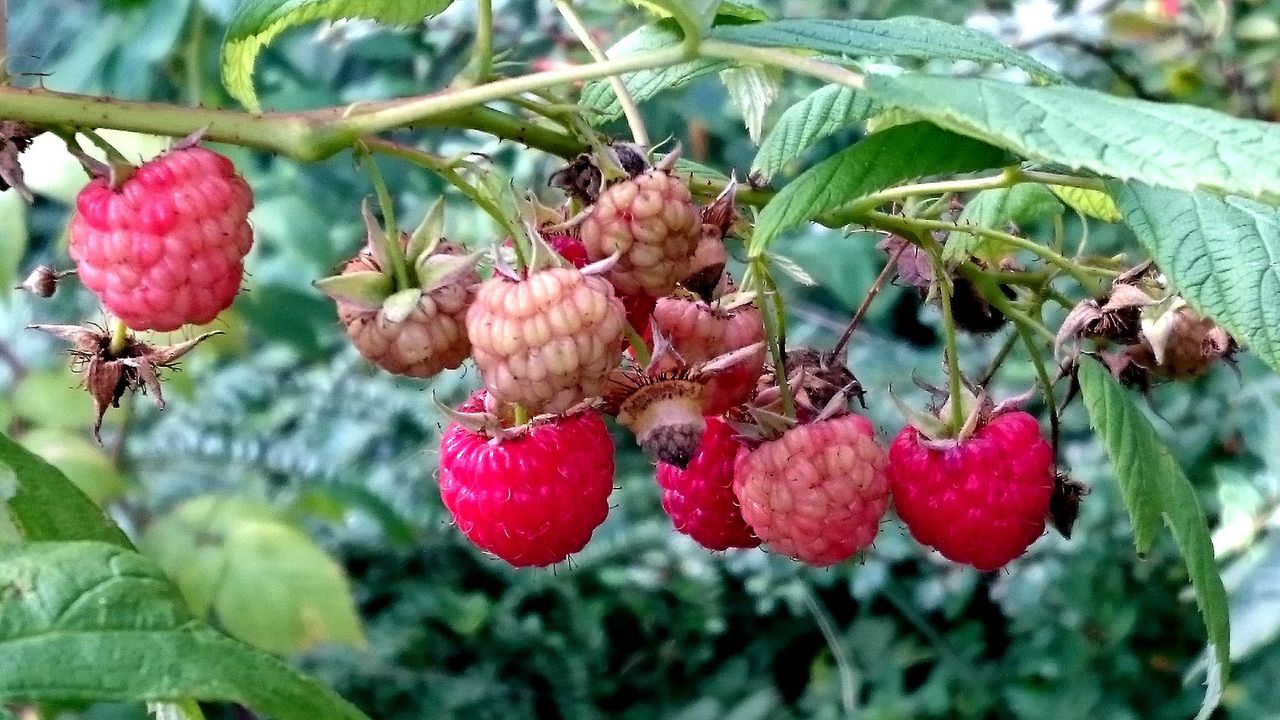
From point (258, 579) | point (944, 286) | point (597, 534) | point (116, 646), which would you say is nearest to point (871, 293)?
point (944, 286)

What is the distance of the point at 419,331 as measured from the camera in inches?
26.7

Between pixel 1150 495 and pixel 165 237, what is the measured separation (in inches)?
24.1

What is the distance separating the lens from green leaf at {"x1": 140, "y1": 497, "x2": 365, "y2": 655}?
5.60 ft

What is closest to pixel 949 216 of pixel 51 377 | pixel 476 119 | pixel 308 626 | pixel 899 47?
pixel 899 47

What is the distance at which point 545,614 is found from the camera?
267 centimetres

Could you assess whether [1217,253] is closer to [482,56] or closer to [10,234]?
[482,56]

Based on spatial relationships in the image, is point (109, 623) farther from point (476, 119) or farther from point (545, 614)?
point (545, 614)

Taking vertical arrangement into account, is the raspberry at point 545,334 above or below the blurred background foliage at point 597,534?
above

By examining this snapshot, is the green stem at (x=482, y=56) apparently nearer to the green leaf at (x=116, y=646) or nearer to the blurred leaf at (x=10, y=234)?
the green leaf at (x=116, y=646)

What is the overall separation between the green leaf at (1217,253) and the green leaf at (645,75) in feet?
0.94

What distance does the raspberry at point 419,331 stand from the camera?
677 millimetres

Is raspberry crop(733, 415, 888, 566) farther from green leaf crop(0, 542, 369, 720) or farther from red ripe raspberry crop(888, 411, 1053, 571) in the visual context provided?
green leaf crop(0, 542, 369, 720)

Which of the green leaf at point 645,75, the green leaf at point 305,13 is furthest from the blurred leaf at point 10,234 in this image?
the green leaf at point 645,75

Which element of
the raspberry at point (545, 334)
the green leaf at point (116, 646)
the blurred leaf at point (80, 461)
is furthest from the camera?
the blurred leaf at point (80, 461)
